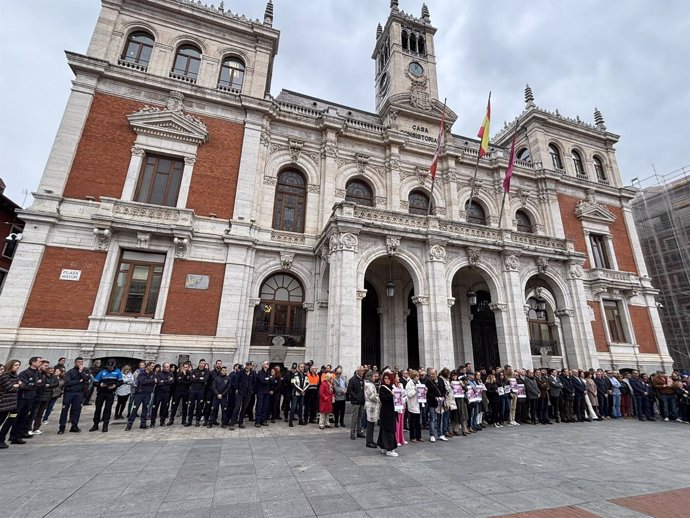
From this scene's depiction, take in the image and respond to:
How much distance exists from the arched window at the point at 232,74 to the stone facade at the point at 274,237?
1.06 feet

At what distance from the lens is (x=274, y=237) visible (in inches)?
651

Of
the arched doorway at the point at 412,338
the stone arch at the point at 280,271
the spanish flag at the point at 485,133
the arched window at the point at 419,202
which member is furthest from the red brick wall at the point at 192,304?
the spanish flag at the point at 485,133

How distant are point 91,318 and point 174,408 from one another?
6.10m

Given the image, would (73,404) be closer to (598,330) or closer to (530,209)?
(530,209)

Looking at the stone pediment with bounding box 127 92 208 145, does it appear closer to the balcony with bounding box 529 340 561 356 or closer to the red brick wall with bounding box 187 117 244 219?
the red brick wall with bounding box 187 117 244 219

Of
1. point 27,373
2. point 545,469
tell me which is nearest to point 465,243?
point 545,469

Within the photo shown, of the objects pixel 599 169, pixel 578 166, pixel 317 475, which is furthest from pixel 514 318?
pixel 599 169

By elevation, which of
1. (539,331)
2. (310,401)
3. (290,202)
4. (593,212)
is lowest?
(310,401)

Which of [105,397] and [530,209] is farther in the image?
[530,209]

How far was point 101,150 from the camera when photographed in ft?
49.4

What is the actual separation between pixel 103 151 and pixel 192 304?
8326 mm

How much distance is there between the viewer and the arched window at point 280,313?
50.4 feet

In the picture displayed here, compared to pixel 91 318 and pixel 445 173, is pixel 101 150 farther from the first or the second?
pixel 445 173

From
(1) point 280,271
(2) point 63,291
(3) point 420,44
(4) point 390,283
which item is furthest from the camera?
(3) point 420,44
